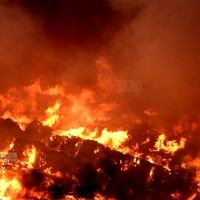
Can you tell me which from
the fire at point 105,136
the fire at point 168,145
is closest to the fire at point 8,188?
the fire at point 105,136

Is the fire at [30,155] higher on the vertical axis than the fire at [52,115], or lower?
lower

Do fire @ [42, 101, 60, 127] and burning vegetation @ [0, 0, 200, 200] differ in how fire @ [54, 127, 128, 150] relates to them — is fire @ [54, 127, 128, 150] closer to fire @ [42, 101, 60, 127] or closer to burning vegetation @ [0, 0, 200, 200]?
burning vegetation @ [0, 0, 200, 200]

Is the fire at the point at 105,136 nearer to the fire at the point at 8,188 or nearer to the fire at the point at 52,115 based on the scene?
the fire at the point at 52,115

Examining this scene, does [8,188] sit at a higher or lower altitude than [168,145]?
lower

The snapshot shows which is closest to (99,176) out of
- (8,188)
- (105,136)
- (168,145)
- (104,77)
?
(105,136)

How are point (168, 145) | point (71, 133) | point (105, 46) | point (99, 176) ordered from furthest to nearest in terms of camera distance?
1. point (105, 46)
2. point (168, 145)
3. point (71, 133)
4. point (99, 176)

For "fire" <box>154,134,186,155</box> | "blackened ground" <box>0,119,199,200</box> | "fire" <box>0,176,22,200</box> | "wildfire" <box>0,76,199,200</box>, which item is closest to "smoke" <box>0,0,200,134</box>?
"wildfire" <box>0,76,199,200</box>

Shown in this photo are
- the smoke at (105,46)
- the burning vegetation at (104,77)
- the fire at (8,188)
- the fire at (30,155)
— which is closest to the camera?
the fire at (8,188)

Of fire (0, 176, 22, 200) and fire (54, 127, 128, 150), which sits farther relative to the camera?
fire (54, 127, 128, 150)

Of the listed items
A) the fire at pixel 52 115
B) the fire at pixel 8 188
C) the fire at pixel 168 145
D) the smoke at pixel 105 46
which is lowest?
the fire at pixel 8 188

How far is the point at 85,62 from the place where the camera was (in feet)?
28.2

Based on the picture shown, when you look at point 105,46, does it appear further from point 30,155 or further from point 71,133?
point 30,155

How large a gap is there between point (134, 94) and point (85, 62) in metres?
1.63

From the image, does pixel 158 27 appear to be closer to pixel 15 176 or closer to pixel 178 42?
pixel 178 42
